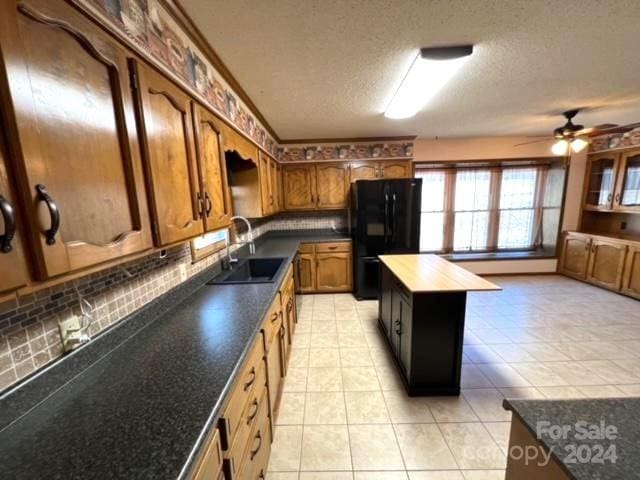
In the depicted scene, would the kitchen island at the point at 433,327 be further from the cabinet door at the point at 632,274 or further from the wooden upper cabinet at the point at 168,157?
the cabinet door at the point at 632,274

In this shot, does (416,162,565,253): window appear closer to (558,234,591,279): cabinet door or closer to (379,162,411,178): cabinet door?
(558,234,591,279): cabinet door

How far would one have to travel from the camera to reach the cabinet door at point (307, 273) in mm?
3959

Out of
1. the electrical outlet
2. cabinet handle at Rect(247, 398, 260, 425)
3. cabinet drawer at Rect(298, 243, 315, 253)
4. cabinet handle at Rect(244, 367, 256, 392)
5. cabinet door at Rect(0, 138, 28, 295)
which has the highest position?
cabinet door at Rect(0, 138, 28, 295)

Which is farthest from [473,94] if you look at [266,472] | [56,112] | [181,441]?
[266,472]

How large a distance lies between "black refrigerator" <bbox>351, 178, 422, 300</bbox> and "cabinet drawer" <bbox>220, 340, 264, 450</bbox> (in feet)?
8.26

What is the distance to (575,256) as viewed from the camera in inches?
173

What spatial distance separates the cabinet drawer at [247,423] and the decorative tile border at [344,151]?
336 centimetres

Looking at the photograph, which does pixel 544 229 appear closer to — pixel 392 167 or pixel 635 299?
pixel 635 299

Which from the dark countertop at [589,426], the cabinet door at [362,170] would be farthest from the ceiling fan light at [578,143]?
the dark countertop at [589,426]

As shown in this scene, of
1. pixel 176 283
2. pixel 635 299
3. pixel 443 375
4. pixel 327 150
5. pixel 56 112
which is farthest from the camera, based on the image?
pixel 327 150

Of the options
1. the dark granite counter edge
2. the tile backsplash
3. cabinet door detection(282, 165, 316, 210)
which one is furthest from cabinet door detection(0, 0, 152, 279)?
cabinet door detection(282, 165, 316, 210)

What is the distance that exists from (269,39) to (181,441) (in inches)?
73.4

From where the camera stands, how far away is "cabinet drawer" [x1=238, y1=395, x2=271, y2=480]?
111 centimetres

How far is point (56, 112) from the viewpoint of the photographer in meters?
0.64
